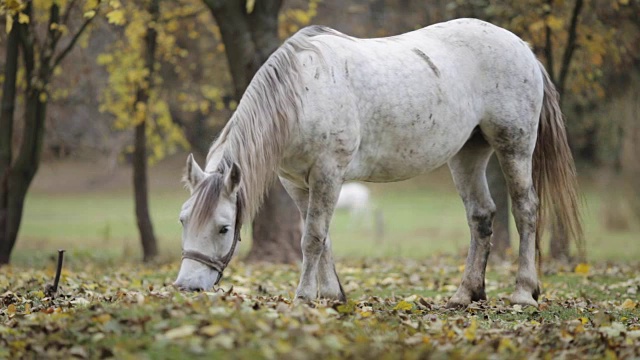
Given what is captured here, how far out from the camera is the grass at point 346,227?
19109 millimetres

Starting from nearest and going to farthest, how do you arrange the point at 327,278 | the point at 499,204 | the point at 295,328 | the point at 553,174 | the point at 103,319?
the point at 295,328
the point at 103,319
the point at 327,278
the point at 553,174
the point at 499,204

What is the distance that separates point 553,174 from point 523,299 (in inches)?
52.4

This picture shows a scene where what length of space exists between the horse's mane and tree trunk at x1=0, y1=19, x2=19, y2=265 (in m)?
6.77

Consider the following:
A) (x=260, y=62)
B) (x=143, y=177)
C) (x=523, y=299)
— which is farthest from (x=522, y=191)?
(x=143, y=177)

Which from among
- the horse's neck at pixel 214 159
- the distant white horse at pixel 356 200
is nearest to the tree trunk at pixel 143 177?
the horse's neck at pixel 214 159

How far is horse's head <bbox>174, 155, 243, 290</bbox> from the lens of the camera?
5918 millimetres

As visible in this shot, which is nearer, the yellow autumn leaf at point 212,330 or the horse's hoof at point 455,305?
the yellow autumn leaf at point 212,330

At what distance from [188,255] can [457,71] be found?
3.01 meters

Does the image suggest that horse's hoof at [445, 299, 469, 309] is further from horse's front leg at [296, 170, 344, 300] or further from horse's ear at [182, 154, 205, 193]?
horse's ear at [182, 154, 205, 193]

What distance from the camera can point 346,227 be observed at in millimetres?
32812

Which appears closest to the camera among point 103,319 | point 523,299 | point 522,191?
point 103,319

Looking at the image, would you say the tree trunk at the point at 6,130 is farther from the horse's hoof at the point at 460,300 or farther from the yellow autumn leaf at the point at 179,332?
the yellow autumn leaf at the point at 179,332

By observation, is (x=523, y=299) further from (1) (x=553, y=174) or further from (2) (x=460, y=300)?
(1) (x=553, y=174)

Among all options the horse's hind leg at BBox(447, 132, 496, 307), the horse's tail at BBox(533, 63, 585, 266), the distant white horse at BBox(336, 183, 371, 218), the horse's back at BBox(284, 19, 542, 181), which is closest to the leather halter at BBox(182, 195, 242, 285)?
the horse's back at BBox(284, 19, 542, 181)
